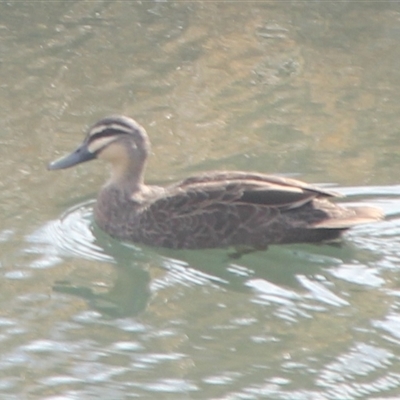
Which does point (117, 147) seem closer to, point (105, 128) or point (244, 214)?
point (105, 128)

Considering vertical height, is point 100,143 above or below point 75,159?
above

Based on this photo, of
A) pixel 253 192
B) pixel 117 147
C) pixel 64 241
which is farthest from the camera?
pixel 117 147

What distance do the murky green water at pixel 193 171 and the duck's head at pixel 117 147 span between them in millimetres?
433

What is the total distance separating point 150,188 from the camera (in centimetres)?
1000

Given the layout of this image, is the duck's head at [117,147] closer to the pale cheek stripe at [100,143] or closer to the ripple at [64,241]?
the pale cheek stripe at [100,143]

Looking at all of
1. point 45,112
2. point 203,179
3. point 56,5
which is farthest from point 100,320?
point 56,5

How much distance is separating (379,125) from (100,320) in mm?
4704

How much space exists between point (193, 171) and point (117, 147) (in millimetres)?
1090

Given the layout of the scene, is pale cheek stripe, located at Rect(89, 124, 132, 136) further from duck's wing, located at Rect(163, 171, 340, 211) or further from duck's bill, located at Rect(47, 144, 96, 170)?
duck's wing, located at Rect(163, 171, 340, 211)

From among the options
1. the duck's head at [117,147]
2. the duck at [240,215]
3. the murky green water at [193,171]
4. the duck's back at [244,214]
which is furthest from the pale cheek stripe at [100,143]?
the duck's back at [244,214]

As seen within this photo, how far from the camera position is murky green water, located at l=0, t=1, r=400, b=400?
24.5 feet

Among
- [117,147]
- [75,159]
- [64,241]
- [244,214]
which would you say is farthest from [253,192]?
[75,159]

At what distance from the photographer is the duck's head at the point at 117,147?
388 inches

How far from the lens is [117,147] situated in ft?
32.6
